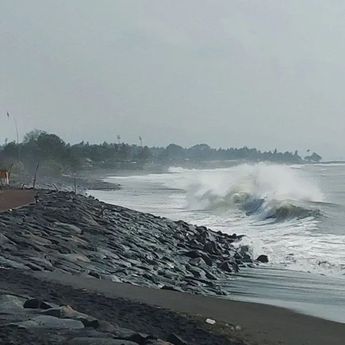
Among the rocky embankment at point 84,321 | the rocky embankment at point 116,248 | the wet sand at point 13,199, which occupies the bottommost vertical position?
the rocky embankment at point 116,248

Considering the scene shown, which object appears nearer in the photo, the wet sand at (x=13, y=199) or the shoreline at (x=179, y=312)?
the shoreline at (x=179, y=312)

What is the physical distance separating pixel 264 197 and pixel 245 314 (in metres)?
31.8

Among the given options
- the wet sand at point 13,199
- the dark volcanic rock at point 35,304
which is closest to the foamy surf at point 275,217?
the wet sand at point 13,199

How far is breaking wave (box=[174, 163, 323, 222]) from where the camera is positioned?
32566mm

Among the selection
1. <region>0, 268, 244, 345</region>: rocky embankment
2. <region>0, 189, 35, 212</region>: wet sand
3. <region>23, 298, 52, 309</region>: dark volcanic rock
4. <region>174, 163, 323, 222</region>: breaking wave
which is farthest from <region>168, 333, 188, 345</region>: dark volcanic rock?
<region>174, 163, 323, 222</region>: breaking wave

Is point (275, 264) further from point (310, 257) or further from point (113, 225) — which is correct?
point (113, 225)

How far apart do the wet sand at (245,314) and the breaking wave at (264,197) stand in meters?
20.7

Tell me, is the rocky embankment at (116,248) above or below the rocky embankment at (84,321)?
below

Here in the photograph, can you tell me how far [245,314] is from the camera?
9078 mm

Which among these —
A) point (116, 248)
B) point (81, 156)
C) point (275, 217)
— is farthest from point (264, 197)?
point (81, 156)

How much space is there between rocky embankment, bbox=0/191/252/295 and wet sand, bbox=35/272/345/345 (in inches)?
55.3

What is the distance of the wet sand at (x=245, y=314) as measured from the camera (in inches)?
307

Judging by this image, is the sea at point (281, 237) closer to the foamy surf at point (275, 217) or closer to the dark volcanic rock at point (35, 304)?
the foamy surf at point (275, 217)

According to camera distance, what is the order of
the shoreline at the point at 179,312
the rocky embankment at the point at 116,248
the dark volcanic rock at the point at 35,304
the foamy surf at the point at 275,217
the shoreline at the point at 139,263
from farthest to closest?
the foamy surf at the point at 275,217, the rocky embankment at the point at 116,248, the shoreline at the point at 139,263, the shoreline at the point at 179,312, the dark volcanic rock at the point at 35,304
